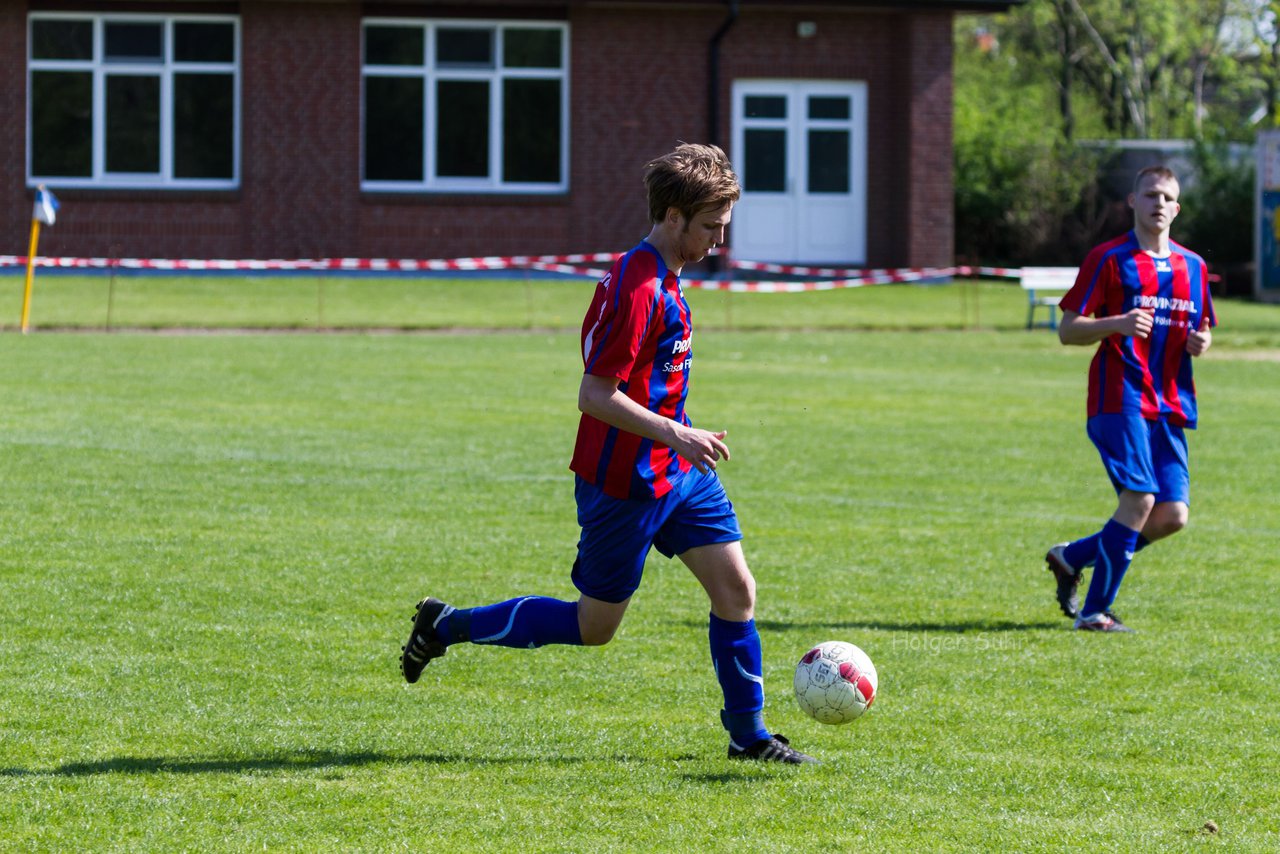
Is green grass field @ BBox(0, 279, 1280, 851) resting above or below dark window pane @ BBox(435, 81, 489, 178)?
below

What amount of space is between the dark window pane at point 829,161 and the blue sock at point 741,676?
89.9 feet

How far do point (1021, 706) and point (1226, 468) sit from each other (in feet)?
23.8

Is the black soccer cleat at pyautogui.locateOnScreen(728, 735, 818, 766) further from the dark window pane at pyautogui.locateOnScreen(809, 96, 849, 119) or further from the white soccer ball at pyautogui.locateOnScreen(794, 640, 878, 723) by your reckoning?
the dark window pane at pyautogui.locateOnScreen(809, 96, 849, 119)

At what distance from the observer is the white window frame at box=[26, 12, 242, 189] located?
3039cm

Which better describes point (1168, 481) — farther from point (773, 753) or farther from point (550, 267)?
point (550, 267)

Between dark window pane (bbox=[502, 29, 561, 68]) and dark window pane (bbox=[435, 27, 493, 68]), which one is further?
dark window pane (bbox=[502, 29, 561, 68])

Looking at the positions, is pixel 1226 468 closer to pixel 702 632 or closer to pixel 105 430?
pixel 702 632

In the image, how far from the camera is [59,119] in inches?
1205

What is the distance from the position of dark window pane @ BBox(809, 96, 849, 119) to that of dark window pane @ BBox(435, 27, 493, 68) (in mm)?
5669

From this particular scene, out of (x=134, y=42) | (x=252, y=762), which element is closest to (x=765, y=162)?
(x=134, y=42)

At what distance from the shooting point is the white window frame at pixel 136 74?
30.4 m

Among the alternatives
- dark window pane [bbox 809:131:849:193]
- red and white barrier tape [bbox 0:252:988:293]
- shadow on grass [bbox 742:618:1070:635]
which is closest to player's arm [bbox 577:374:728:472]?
shadow on grass [bbox 742:618:1070:635]

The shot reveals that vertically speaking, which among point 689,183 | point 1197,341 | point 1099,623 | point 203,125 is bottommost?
point 1099,623

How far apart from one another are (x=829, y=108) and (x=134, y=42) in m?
11.8
